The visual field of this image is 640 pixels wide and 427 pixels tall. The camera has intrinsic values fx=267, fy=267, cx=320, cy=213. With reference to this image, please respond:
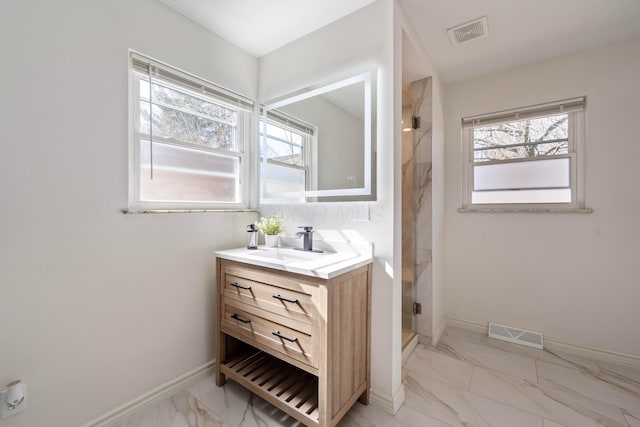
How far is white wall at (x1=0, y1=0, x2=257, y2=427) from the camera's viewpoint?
3.86 ft

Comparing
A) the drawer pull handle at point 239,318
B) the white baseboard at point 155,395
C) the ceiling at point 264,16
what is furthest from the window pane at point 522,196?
the white baseboard at point 155,395

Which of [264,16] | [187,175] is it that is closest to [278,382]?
[187,175]

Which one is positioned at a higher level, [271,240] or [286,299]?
[271,240]

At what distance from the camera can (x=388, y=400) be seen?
5.13 feet

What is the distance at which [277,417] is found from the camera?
4.92ft

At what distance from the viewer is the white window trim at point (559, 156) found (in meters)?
2.17

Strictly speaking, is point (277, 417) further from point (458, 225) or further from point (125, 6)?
point (125, 6)

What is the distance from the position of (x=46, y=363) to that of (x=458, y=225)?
3.10 metres

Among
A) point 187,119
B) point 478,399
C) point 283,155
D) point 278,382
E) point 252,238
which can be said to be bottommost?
point 478,399

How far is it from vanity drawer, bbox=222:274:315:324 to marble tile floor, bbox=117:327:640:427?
24.2 inches

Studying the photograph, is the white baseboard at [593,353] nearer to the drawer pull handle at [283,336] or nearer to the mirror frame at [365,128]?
the mirror frame at [365,128]

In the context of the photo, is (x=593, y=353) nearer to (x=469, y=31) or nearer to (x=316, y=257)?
(x=316, y=257)

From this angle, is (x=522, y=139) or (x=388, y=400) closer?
(x=388, y=400)

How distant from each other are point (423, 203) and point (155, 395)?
7.78 ft
